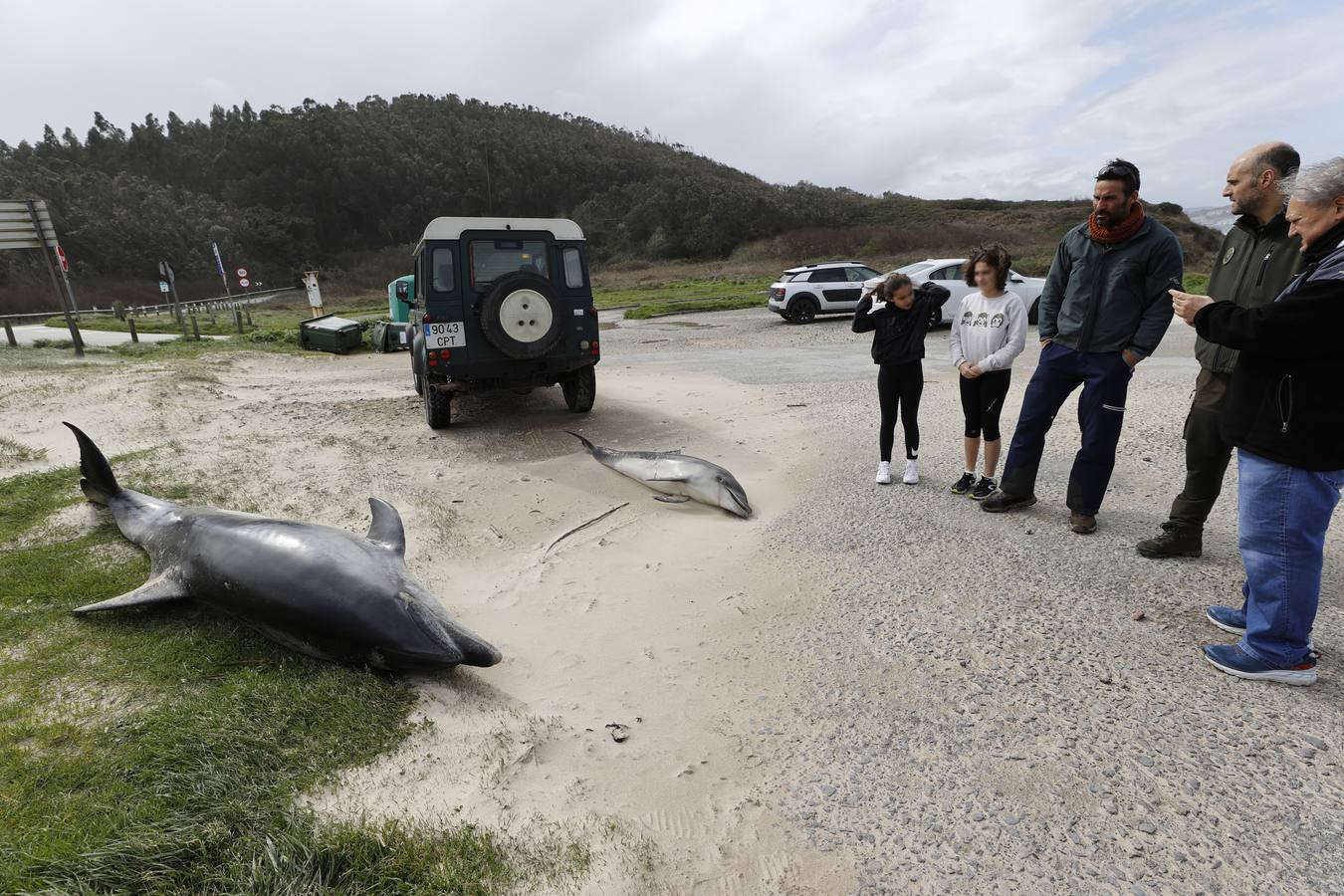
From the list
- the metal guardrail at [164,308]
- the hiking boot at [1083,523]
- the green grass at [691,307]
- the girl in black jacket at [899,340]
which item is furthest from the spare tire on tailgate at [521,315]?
the metal guardrail at [164,308]

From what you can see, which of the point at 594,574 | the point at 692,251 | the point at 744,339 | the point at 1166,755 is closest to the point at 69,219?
the point at 692,251

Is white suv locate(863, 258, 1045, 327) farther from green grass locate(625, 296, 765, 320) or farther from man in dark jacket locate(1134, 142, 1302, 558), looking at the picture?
man in dark jacket locate(1134, 142, 1302, 558)

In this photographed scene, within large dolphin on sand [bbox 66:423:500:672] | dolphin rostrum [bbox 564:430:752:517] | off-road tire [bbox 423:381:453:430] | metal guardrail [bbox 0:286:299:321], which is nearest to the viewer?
large dolphin on sand [bbox 66:423:500:672]

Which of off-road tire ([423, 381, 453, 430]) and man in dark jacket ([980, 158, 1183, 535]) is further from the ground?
man in dark jacket ([980, 158, 1183, 535])

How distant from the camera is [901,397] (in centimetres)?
554

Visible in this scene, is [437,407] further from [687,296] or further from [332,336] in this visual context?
[687,296]

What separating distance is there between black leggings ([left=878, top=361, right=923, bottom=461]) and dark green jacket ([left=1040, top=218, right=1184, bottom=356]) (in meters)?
1.23

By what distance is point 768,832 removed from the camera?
2.30 meters

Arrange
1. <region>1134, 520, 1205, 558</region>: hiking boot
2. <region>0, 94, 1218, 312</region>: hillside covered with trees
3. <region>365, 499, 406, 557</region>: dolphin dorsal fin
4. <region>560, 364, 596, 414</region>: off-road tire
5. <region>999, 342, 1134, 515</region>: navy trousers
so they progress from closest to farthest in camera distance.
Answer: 1. <region>365, 499, 406, 557</region>: dolphin dorsal fin
2. <region>1134, 520, 1205, 558</region>: hiking boot
3. <region>999, 342, 1134, 515</region>: navy trousers
4. <region>560, 364, 596, 414</region>: off-road tire
5. <region>0, 94, 1218, 312</region>: hillside covered with trees

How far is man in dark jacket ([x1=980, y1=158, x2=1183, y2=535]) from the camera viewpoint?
4.05m

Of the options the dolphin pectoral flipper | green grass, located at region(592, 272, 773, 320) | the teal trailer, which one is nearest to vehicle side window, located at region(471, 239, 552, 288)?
the dolphin pectoral flipper

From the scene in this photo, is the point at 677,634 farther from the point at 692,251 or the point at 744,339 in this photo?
the point at 692,251

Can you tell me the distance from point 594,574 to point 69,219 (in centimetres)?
6676

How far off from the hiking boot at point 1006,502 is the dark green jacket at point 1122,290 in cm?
120
